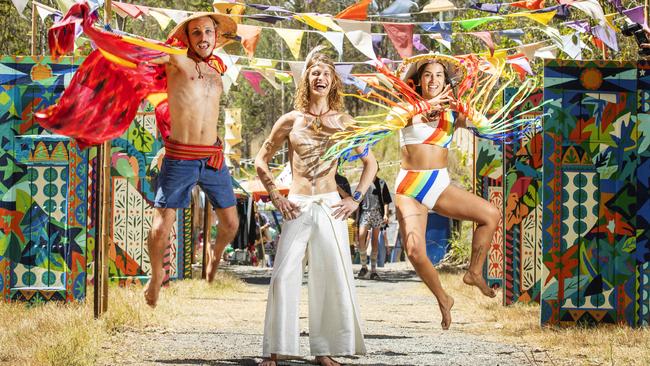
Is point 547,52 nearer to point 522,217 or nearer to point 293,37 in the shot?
point 522,217

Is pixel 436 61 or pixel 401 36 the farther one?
pixel 401 36

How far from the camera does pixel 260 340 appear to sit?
8844 mm

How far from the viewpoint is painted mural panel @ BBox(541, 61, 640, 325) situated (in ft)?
30.5

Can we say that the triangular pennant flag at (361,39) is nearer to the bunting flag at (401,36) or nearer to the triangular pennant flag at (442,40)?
the bunting flag at (401,36)

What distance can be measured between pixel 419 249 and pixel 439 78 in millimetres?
1162

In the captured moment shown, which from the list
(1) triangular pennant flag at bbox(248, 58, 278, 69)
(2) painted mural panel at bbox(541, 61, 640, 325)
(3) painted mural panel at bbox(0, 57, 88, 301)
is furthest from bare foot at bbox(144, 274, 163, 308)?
(1) triangular pennant flag at bbox(248, 58, 278, 69)

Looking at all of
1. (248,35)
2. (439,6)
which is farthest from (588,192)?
(248,35)

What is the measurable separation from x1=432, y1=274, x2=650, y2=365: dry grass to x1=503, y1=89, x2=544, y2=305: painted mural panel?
21cm

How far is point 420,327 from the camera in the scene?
34.0 ft

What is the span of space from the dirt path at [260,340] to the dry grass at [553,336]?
95 mm

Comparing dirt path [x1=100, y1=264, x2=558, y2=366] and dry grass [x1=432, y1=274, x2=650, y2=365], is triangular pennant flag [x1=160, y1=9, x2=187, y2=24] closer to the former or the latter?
dirt path [x1=100, y1=264, x2=558, y2=366]

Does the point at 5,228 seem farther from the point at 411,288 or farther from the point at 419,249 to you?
the point at 411,288

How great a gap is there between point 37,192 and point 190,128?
340cm

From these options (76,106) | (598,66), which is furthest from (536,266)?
(76,106)
